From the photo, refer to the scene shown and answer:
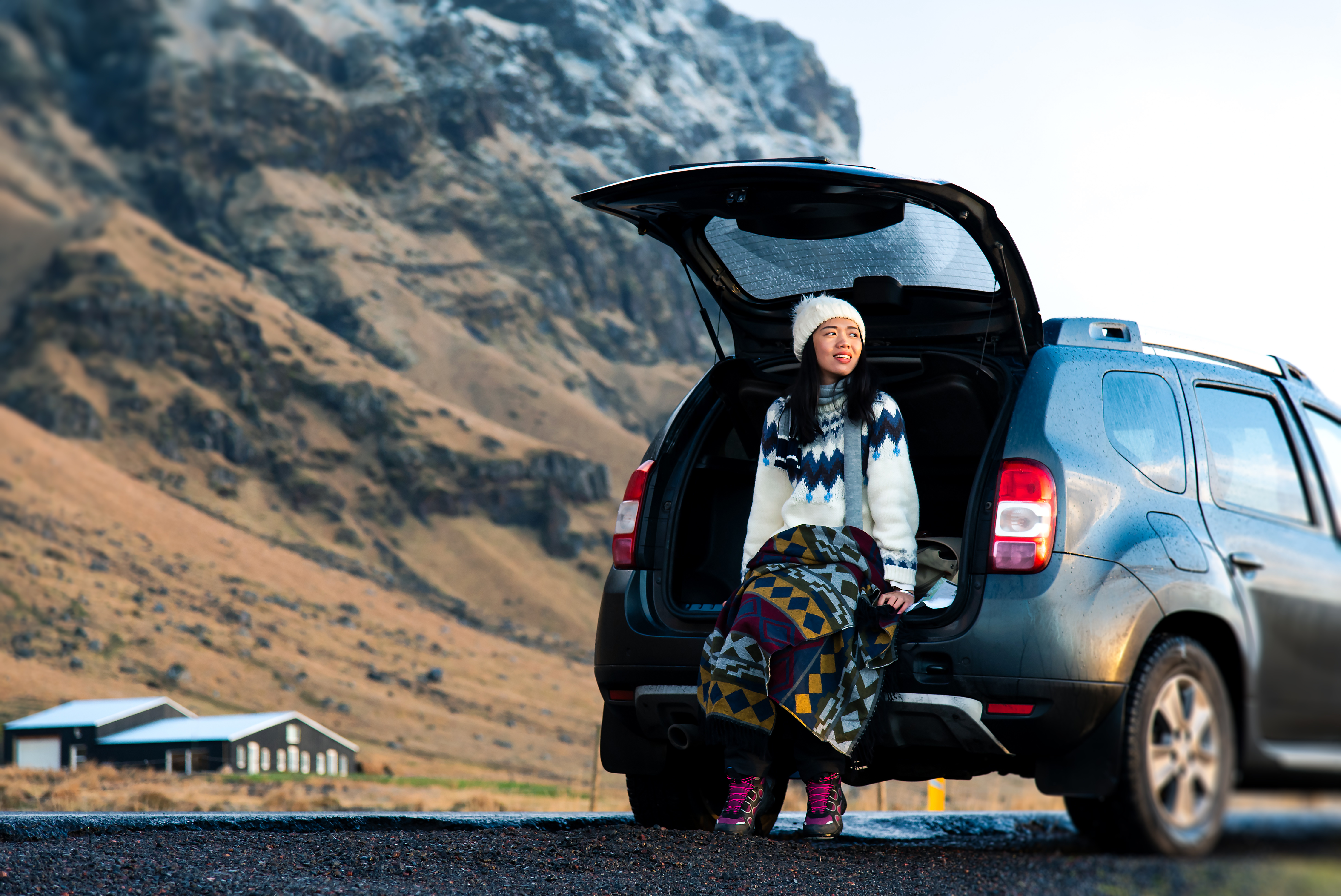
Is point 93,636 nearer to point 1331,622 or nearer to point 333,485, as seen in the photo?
point 333,485

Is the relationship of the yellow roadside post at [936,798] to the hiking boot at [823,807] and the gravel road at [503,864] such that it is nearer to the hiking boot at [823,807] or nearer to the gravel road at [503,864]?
the gravel road at [503,864]

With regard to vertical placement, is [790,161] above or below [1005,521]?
above

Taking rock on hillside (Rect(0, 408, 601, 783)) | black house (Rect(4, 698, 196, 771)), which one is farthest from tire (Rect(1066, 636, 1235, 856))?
black house (Rect(4, 698, 196, 771))

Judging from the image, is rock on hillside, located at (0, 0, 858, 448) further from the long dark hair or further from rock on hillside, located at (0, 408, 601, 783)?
the long dark hair

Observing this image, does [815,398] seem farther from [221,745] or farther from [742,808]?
[221,745]

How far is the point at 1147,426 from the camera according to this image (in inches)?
168

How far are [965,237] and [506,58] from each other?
7587 inches

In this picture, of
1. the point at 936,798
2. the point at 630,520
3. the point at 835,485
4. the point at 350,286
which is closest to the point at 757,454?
the point at 630,520

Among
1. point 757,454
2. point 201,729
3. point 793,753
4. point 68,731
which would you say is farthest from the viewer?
point 201,729

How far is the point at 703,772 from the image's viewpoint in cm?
538

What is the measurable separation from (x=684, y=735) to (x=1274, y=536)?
7.15 feet

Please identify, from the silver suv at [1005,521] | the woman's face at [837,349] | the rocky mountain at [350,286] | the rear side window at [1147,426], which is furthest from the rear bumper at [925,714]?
the rocky mountain at [350,286]

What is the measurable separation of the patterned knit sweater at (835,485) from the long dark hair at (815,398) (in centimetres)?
2

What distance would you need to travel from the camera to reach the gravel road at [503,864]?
351cm
